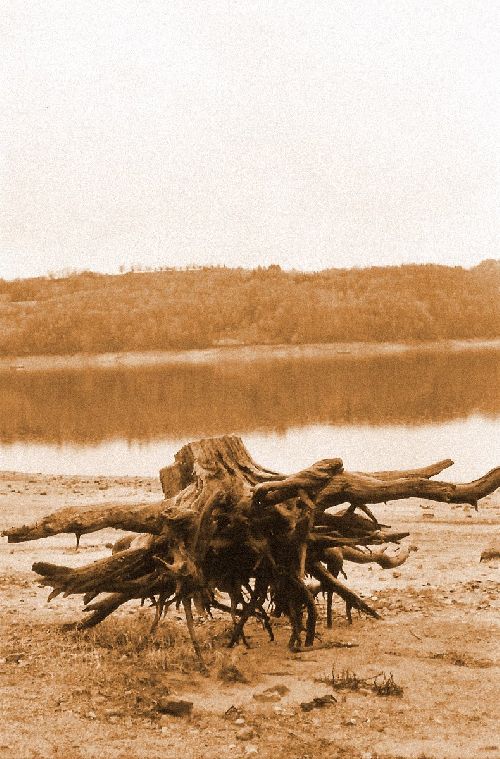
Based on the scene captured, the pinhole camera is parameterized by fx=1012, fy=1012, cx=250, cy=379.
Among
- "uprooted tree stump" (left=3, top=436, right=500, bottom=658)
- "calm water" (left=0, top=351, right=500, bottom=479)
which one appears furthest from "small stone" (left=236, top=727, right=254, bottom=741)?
"calm water" (left=0, top=351, right=500, bottom=479)

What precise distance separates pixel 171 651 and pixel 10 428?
32202mm

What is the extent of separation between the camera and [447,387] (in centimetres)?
4922

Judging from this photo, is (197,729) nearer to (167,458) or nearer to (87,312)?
(167,458)

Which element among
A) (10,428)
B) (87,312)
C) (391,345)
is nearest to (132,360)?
(87,312)

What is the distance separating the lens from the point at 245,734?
5.59m

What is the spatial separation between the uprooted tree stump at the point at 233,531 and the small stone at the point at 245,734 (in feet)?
3.68

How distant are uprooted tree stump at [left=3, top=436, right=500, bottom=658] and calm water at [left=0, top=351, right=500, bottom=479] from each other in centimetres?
1458

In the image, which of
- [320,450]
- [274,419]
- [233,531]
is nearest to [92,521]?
[233,531]

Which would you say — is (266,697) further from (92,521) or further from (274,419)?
(274,419)

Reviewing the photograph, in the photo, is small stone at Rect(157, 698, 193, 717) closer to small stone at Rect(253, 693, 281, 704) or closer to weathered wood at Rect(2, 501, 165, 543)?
small stone at Rect(253, 693, 281, 704)

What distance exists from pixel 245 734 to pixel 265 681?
981mm

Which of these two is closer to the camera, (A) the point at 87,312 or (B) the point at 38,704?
(B) the point at 38,704

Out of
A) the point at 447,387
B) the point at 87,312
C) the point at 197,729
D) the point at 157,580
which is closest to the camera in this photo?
the point at 197,729

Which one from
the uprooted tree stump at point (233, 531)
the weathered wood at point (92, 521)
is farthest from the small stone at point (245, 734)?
the weathered wood at point (92, 521)
